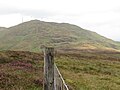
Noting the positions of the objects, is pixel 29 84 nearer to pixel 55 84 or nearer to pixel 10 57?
pixel 55 84

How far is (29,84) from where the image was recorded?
74.9 ft

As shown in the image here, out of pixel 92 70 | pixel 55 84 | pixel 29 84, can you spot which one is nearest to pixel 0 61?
pixel 92 70

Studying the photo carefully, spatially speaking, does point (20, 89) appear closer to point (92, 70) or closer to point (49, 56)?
point (49, 56)

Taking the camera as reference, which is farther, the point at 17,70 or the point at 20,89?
the point at 17,70

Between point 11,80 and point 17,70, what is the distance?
5.71 meters

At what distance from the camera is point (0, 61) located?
3662 cm

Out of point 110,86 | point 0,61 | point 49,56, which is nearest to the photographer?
point 49,56

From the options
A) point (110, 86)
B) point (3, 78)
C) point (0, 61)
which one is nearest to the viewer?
point (3, 78)

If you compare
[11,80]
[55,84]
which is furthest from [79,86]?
[55,84]

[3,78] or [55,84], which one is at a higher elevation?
[55,84]

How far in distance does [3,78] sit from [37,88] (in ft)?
11.1

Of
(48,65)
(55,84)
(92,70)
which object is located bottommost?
(92,70)

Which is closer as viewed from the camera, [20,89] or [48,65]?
[48,65]

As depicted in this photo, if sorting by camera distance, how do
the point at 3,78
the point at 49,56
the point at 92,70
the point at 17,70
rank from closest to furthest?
the point at 49,56, the point at 3,78, the point at 17,70, the point at 92,70
